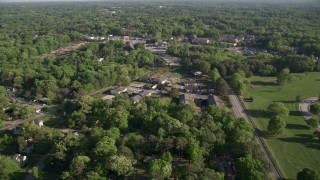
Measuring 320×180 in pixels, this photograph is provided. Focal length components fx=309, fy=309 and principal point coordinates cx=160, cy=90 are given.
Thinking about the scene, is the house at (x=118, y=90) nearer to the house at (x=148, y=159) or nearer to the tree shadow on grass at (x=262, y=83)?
the house at (x=148, y=159)

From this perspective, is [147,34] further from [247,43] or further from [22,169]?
[22,169]

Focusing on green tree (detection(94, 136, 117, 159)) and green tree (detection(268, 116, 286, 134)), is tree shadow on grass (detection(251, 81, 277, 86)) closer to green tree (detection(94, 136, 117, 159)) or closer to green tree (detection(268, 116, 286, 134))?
green tree (detection(268, 116, 286, 134))

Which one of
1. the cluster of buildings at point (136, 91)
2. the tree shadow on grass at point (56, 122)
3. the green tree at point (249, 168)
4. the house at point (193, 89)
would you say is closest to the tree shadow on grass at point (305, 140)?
the green tree at point (249, 168)

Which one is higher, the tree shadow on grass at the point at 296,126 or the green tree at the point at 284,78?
the green tree at the point at 284,78

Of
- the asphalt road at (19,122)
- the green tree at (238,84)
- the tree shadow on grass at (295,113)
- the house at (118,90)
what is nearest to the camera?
the asphalt road at (19,122)

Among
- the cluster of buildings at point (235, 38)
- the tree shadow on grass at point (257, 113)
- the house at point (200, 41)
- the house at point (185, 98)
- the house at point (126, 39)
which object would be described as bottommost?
the tree shadow on grass at point (257, 113)

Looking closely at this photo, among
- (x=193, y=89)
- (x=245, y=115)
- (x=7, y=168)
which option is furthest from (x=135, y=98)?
(x=7, y=168)

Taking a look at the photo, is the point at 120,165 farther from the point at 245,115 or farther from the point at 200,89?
the point at 200,89
